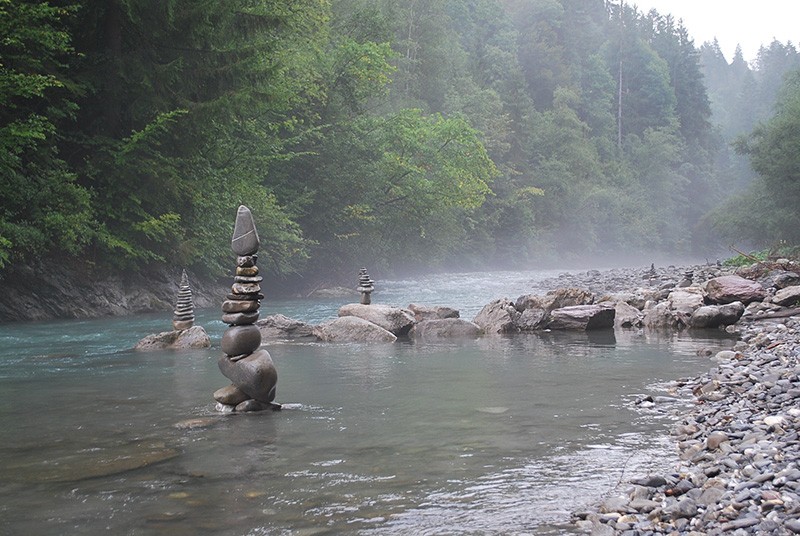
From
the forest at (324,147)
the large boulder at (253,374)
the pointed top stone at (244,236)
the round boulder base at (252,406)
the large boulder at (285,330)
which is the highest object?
the forest at (324,147)

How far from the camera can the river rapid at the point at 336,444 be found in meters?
4.59

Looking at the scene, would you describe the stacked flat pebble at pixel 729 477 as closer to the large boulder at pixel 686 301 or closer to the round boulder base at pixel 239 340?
the round boulder base at pixel 239 340

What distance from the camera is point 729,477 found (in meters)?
4.67

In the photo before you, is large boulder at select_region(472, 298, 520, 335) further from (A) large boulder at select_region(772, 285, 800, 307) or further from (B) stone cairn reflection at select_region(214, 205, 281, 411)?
(B) stone cairn reflection at select_region(214, 205, 281, 411)

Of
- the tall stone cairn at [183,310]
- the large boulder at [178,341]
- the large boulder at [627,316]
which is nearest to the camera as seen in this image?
the large boulder at [178,341]

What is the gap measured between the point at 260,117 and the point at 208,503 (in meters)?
24.4

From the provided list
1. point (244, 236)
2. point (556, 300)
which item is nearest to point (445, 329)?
point (556, 300)

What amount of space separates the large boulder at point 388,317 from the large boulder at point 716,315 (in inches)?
244

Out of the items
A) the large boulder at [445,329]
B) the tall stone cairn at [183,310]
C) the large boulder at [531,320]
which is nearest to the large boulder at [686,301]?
the large boulder at [531,320]

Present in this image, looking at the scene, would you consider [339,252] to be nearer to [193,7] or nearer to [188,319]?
[193,7]

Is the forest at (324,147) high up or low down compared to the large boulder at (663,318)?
up

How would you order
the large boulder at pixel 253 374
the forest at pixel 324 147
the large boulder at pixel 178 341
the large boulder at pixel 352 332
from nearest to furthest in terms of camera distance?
the large boulder at pixel 253 374, the large boulder at pixel 178 341, the large boulder at pixel 352 332, the forest at pixel 324 147

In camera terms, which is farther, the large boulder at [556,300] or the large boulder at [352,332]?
the large boulder at [556,300]

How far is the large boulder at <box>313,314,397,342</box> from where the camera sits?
50.3 ft
